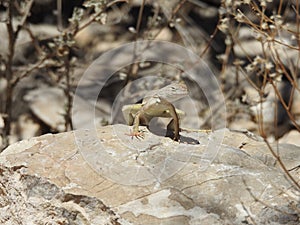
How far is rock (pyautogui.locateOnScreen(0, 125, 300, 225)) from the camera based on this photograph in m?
2.78

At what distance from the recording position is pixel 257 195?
9.31ft

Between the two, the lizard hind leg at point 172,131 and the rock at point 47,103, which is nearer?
the lizard hind leg at point 172,131

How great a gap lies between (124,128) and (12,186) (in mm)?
674

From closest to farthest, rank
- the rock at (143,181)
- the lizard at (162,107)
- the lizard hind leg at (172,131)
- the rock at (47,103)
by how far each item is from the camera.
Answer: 1. the rock at (143,181)
2. the lizard at (162,107)
3. the lizard hind leg at (172,131)
4. the rock at (47,103)

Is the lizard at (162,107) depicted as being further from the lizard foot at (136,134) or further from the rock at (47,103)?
the rock at (47,103)

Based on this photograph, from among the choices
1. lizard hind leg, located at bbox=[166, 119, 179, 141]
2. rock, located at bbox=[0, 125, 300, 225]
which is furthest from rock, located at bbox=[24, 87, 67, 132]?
rock, located at bbox=[0, 125, 300, 225]

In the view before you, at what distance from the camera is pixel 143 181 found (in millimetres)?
2949

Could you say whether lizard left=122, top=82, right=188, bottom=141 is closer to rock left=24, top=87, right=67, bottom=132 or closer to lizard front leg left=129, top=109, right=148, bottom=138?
lizard front leg left=129, top=109, right=148, bottom=138

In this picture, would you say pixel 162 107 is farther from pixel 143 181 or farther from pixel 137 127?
pixel 143 181

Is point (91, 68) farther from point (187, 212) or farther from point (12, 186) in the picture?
point (187, 212)

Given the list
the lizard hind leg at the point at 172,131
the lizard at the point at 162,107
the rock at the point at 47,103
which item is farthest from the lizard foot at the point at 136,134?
the rock at the point at 47,103

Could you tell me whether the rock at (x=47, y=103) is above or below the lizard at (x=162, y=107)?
below

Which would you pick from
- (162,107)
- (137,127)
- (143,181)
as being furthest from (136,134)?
(143,181)

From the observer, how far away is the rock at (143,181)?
278cm
